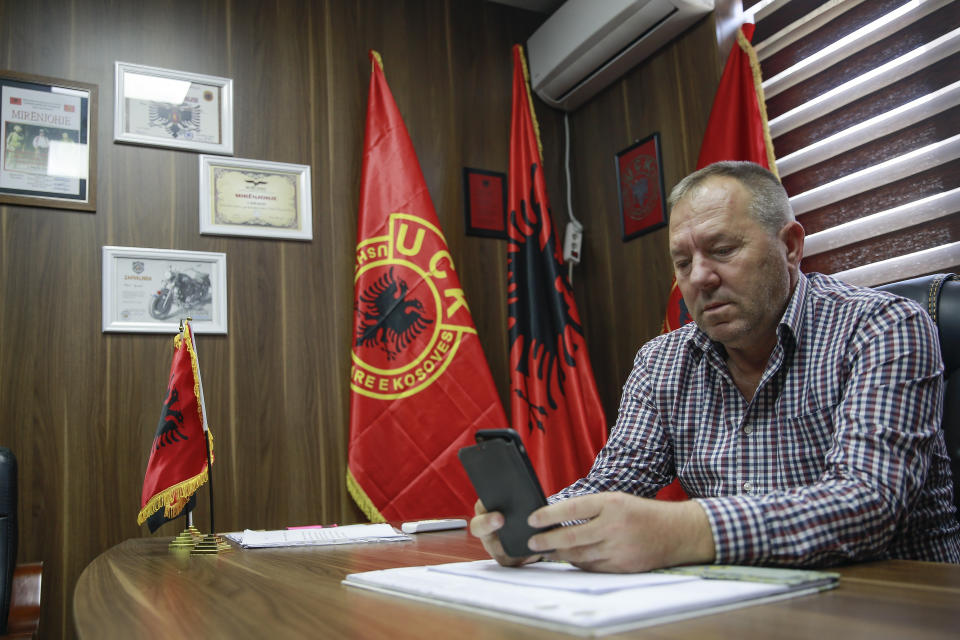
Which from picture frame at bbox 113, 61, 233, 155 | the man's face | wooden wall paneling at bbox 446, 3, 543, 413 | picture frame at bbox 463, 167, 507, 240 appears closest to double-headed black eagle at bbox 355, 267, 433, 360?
wooden wall paneling at bbox 446, 3, 543, 413

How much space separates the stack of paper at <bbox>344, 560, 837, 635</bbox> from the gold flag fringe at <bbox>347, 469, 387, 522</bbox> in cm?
176

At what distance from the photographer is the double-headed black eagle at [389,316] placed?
2.70 m

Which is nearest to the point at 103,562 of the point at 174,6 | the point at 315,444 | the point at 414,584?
the point at 414,584

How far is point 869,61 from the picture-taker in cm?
222

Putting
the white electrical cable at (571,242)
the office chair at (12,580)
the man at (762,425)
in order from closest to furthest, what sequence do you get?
the man at (762,425)
the office chair at (12,580)
the white electrical cable at (571,242)

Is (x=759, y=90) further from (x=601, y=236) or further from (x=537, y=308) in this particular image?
(x=537, y=308)

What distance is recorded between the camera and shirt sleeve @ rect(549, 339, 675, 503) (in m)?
1.41

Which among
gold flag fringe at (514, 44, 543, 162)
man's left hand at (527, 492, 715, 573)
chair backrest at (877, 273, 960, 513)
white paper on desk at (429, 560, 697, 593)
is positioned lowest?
white paper on desk at (429, 560, 697, 593)

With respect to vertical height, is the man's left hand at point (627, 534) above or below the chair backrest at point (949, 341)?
below

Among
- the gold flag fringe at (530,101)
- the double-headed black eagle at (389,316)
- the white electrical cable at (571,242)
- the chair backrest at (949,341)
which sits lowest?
the chair backrest at (949,341)

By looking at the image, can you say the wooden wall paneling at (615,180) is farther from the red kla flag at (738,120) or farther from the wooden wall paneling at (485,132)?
the wooden wall paneling at (485,132)

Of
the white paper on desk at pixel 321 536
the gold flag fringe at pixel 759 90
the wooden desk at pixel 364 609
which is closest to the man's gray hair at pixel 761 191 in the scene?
the wooden desk at pixel 364 609

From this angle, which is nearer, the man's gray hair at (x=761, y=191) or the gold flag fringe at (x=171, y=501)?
the man's gray hair at (x=761, y=191)

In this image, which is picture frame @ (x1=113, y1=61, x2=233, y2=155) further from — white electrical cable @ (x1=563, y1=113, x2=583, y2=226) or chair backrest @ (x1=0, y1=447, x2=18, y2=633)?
white electrical cable @ (x1=563, y1=113, x2=583, y2=226)
